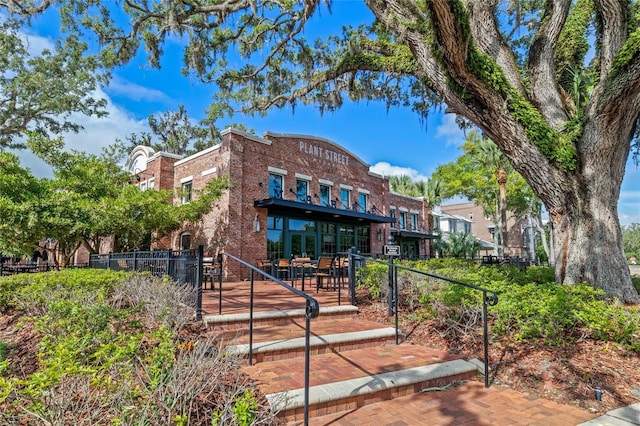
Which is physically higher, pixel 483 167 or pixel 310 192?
pixel 483 167

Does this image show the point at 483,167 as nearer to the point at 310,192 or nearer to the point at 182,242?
the point at 310,192

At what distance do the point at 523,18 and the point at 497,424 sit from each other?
419 inches

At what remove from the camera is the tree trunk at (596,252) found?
559cm

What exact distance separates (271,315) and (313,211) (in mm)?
10505

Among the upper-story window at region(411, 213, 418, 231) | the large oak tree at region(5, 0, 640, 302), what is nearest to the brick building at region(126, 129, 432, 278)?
the upper-story window at region(411, 213, 418, 231)

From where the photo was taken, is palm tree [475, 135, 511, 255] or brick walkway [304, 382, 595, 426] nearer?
brick walkway [304, 382, 595, 426]

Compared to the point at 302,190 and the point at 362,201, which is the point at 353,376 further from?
the point at 362,201

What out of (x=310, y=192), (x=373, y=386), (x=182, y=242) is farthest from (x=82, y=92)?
(x=373, y=386)

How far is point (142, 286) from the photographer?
16.2 ft

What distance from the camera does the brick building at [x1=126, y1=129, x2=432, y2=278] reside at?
14172mm

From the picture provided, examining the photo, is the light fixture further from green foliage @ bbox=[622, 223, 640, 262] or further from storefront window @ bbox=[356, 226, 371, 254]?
green foliage @ bbox=[622, 223, 640, 262]

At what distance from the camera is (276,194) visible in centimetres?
1571

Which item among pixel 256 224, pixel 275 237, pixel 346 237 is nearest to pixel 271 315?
pixel 256 224

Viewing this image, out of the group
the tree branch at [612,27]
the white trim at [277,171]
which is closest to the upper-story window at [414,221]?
the white trim at [277,171]
